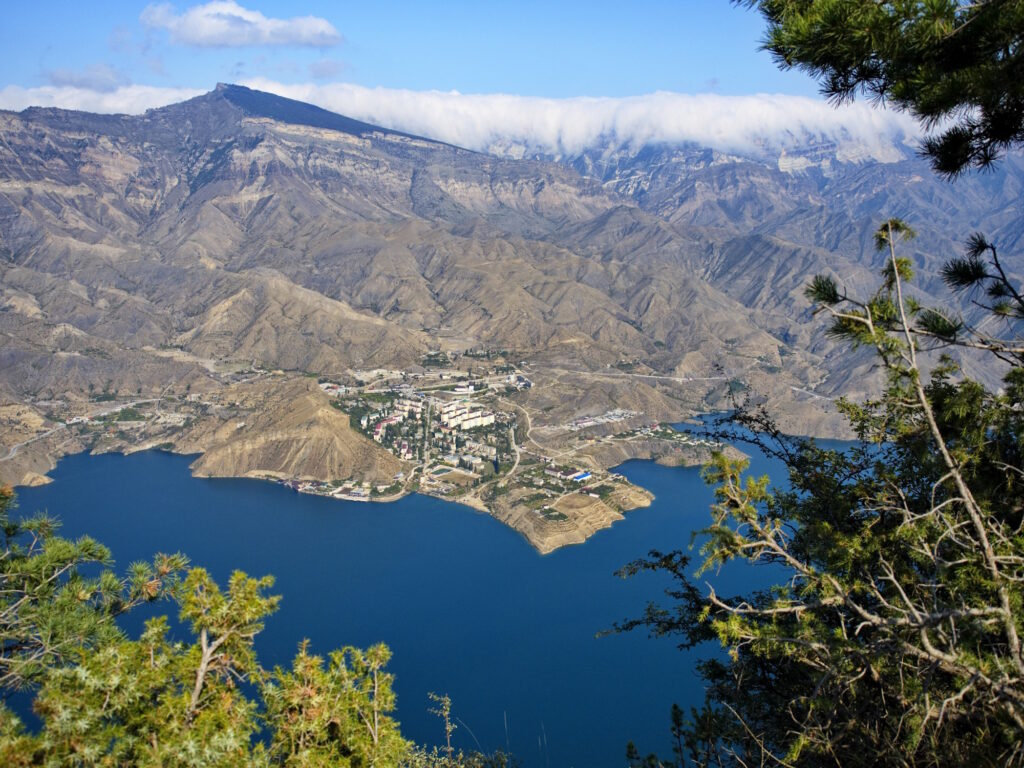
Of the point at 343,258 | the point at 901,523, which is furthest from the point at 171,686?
the point at 343,258

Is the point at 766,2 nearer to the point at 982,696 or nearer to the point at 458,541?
the point at 982,696

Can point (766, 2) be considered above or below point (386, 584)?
above

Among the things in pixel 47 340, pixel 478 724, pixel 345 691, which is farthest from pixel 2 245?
pixel 345 691

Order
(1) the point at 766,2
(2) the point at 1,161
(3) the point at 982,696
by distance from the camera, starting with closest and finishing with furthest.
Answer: (3) the point at 982,696, (1) the point at 766,2, (2) the point at 1,161

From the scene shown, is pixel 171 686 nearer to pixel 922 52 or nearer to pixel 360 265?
pixel 922 52

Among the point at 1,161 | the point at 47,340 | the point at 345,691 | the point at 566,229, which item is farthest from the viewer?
the point at 566,229

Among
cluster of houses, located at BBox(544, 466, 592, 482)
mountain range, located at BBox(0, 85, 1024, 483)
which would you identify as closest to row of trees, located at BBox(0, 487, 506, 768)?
mountain range, located at BBox(0, 85, 1024, 483)
